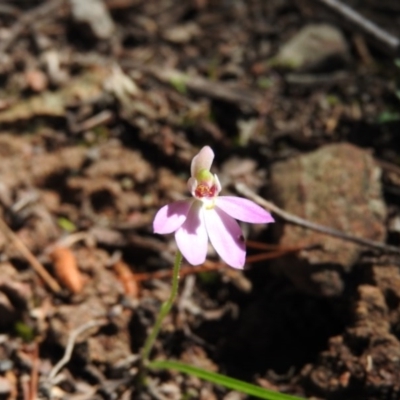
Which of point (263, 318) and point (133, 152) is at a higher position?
point (133, 152)

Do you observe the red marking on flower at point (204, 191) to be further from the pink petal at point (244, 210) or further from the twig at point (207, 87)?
the twig at point (207, 87)

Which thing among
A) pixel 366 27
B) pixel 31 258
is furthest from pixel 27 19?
pixel 366 27

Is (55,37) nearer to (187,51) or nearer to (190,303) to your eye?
(187,51)

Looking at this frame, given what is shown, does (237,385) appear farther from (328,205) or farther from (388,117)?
(388,117)

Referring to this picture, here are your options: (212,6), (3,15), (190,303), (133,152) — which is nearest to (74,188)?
(133,152)

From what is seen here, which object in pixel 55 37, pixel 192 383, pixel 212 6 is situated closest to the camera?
pixel 192 383

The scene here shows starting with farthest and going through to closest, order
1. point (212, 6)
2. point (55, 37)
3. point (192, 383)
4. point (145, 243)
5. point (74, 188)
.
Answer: point (212, 6) → point (55, 37) → point (74, 188) → point (145, 243) → point (192, 383)
